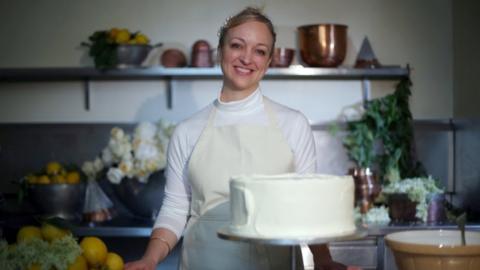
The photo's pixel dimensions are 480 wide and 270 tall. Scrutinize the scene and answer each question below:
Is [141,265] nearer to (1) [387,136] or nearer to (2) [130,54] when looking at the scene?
(2) [130,54]

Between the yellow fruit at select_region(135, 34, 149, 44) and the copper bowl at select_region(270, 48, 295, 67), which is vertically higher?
the yellow fruit at select_region(135, 34, 149, 44)

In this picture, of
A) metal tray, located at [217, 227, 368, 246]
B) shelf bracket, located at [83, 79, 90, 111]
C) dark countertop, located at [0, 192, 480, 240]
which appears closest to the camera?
metal tray, located at [217, 227, 368, 246]

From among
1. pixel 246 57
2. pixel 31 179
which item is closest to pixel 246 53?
pixel 246 57

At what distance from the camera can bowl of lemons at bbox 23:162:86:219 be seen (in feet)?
11.9

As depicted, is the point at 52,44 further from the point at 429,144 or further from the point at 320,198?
the point at 320,198

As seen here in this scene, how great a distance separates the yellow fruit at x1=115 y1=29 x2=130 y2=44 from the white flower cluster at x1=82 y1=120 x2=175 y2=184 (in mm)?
451

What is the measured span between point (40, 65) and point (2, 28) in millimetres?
281

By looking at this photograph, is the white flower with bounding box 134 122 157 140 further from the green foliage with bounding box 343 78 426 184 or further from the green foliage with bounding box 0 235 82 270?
the green foliage with bounding box 0 235 82 270

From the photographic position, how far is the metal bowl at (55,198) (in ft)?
11.9

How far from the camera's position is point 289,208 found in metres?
1.65

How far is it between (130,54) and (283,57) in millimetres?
747

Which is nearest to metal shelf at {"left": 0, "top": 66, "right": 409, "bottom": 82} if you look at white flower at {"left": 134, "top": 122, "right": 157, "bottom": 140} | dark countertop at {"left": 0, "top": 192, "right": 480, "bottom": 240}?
white flower at {"left": 134, "top": 122, "right": 157, "bottom": 140}

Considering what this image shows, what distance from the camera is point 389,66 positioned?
407 centimetres

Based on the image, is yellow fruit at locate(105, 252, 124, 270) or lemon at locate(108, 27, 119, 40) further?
Answer: lemon at locate(108, 27, 119, 40)
